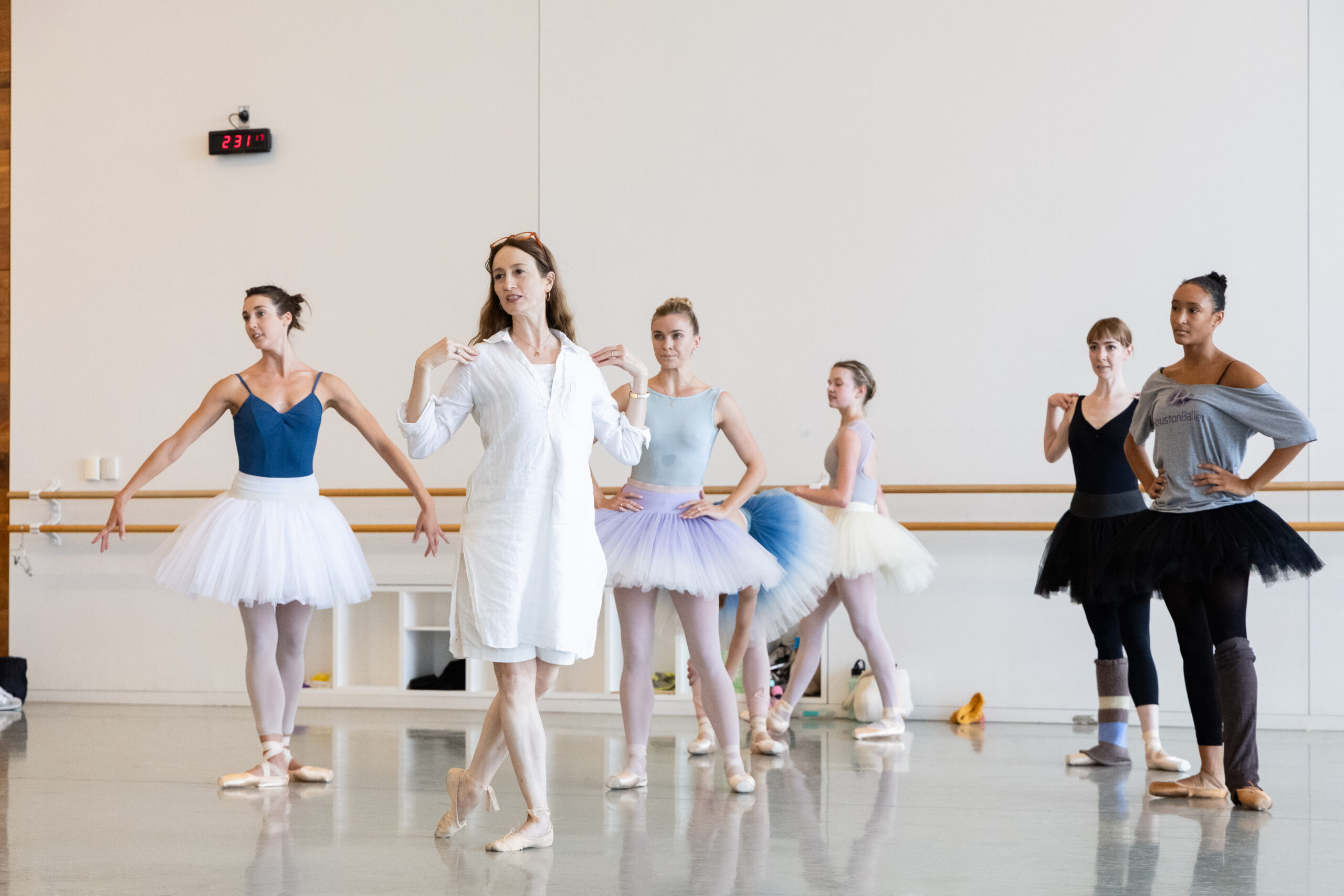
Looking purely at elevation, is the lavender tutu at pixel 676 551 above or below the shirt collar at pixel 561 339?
below

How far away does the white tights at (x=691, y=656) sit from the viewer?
122 inches

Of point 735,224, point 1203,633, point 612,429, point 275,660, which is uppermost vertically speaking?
point 735,224

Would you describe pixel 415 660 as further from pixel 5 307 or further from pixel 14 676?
pixel 5 307

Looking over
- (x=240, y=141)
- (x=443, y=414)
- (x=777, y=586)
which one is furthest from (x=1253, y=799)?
(x=240, y=141)

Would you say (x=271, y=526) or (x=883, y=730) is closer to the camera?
(x=271, y=526)

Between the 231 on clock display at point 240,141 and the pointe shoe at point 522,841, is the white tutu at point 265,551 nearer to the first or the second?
the pointe shoe at point 522,841

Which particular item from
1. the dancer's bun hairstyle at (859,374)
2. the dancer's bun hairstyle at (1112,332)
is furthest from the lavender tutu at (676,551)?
the dancer's bun hairstyle at (1112,332)

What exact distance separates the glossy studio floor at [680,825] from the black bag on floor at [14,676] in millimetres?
1037

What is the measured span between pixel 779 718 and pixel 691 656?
1.21m

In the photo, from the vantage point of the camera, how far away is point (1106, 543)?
138 inches

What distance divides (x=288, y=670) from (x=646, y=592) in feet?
3.63

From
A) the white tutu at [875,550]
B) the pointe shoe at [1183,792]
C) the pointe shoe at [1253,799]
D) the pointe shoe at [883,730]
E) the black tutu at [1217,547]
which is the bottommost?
the pointe shoe at [883,730]

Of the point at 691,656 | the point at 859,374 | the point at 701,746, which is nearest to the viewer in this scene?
the point at 691,656

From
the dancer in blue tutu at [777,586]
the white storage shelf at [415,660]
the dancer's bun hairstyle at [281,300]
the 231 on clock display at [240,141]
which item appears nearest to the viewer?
the dancer's bun hairstyle at [281,300]
